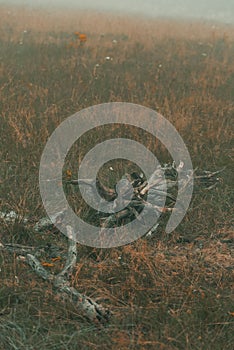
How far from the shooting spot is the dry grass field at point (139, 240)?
2.72 meters

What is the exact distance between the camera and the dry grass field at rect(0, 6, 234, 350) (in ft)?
8.93

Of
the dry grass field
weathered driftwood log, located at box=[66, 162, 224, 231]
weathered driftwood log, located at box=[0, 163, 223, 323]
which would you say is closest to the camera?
the dry grass field

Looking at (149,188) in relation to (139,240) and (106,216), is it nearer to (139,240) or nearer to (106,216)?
(106,216)

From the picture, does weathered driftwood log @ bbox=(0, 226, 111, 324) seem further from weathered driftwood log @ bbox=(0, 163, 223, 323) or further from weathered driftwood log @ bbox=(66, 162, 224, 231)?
weathered driftwood log @ bbox=(66, 162, 224, 231)

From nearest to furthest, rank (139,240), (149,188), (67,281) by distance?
(67,281)
(139,240)
(149,188)

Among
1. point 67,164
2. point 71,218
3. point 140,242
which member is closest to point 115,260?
point 140,242

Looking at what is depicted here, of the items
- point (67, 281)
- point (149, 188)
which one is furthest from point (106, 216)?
point (67, 281)

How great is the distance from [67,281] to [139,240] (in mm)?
671

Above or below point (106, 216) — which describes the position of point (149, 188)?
above

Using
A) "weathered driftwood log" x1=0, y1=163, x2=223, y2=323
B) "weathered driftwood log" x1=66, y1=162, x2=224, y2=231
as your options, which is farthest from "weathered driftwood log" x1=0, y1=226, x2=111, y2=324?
"weathered driftwood log" x1=66, y1=162, x2=224, y2=231

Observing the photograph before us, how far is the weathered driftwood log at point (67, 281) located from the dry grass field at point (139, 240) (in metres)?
0.04

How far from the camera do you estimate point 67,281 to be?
9.98 ft

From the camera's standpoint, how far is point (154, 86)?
22.1ft

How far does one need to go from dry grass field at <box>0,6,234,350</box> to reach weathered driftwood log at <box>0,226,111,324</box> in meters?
0.04
